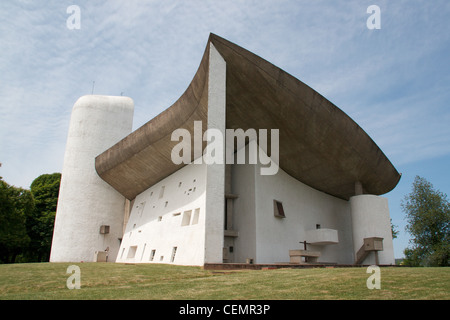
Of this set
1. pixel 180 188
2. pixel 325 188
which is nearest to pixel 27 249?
pixel 180 188

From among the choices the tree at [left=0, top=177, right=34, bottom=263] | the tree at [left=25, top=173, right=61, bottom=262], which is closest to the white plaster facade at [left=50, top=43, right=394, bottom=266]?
the tree at [left=0, top=177, right=34, bottom=263]

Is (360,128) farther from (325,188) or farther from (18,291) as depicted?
(18,291)

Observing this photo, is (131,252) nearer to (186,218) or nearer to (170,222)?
(170,222)

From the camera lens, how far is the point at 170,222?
1795 centimetres

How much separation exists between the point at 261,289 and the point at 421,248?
22.0 m

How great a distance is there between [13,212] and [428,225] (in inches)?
1064

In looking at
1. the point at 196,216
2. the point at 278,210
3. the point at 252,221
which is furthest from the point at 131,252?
the point at 278,210

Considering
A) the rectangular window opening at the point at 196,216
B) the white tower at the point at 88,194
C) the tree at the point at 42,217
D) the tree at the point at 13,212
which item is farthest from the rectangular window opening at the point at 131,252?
the tree at the point at 42,217

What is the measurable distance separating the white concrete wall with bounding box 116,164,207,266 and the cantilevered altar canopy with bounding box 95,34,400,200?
119cm

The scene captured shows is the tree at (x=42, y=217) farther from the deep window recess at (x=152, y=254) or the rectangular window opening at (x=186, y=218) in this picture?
the rectangular window opening at (x=186, y=218)

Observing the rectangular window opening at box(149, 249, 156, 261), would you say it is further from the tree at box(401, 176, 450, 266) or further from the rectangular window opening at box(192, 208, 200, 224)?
the tree at box(401, 176, 450, 266)

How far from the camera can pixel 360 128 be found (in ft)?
57.3

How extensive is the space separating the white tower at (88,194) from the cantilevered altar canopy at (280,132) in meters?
1.83

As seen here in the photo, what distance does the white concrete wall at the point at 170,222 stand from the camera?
1488cm
